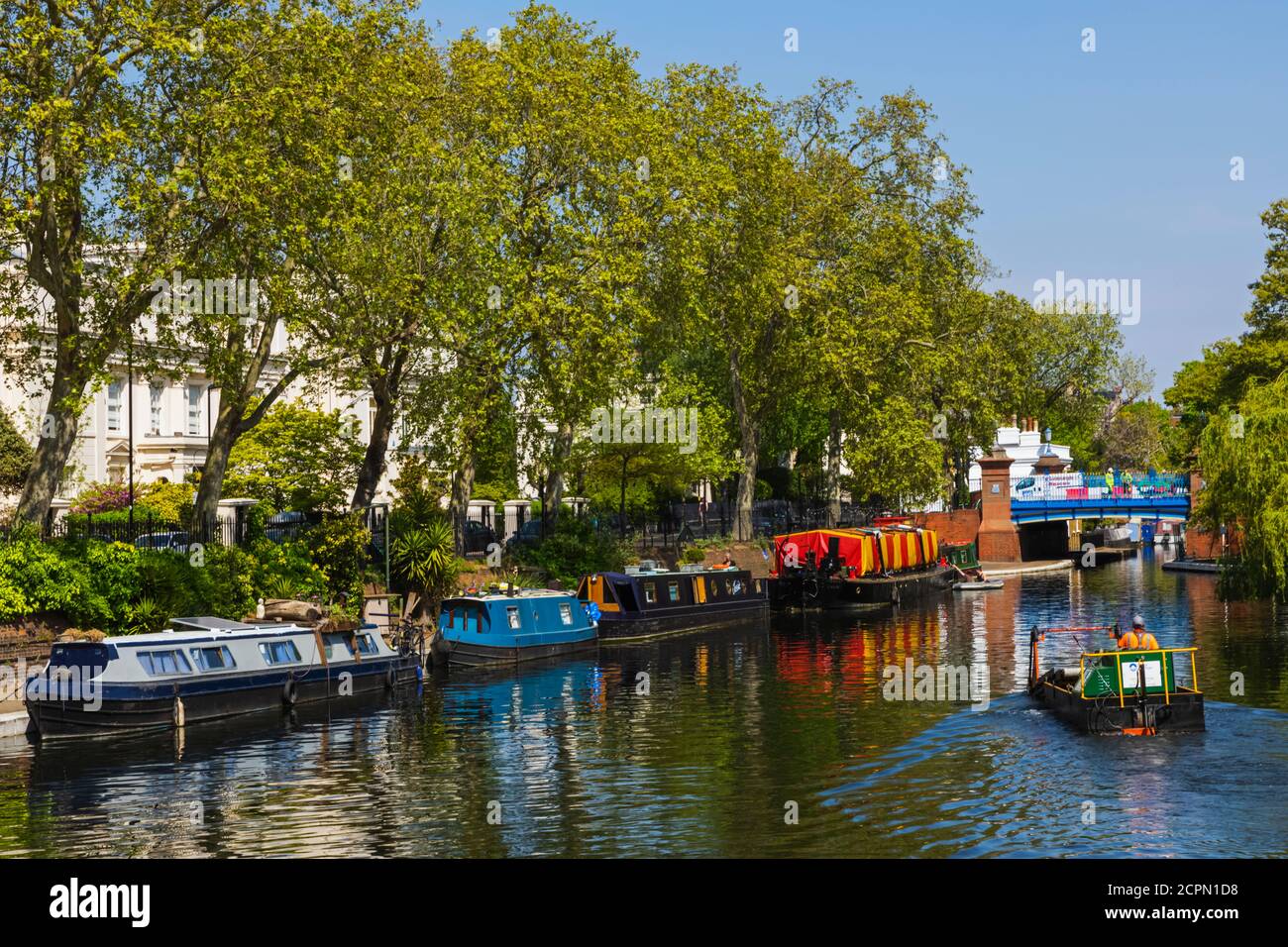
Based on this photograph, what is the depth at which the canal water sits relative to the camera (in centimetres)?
2358

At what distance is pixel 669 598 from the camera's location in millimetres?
59312

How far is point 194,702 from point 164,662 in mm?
1237

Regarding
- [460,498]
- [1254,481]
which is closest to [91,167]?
[460,498]

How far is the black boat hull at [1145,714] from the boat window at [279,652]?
66.9ft

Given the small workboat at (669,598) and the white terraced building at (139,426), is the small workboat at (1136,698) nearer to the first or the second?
the small workboat at (669,598)

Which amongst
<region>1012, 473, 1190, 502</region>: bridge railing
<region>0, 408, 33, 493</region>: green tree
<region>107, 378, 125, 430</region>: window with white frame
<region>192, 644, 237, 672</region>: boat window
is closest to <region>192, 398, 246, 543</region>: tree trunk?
<region>192, 644, 237, 672</region>: boat window

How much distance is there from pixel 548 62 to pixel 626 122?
4.10m

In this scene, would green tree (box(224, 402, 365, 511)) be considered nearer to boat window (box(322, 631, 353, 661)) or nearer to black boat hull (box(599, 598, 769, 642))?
black boat hull (box(599, 598, 769, 642))

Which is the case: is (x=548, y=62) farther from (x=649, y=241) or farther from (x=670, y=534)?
(x=670, y=534)

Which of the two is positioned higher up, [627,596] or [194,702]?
[627,596]

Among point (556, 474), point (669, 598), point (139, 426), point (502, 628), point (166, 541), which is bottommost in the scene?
point (502, 628)

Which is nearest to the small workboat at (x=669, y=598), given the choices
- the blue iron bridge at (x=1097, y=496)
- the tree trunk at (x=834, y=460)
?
the tree trunk at (x=834, y=460)

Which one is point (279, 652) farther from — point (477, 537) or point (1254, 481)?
point (1254, 481)
